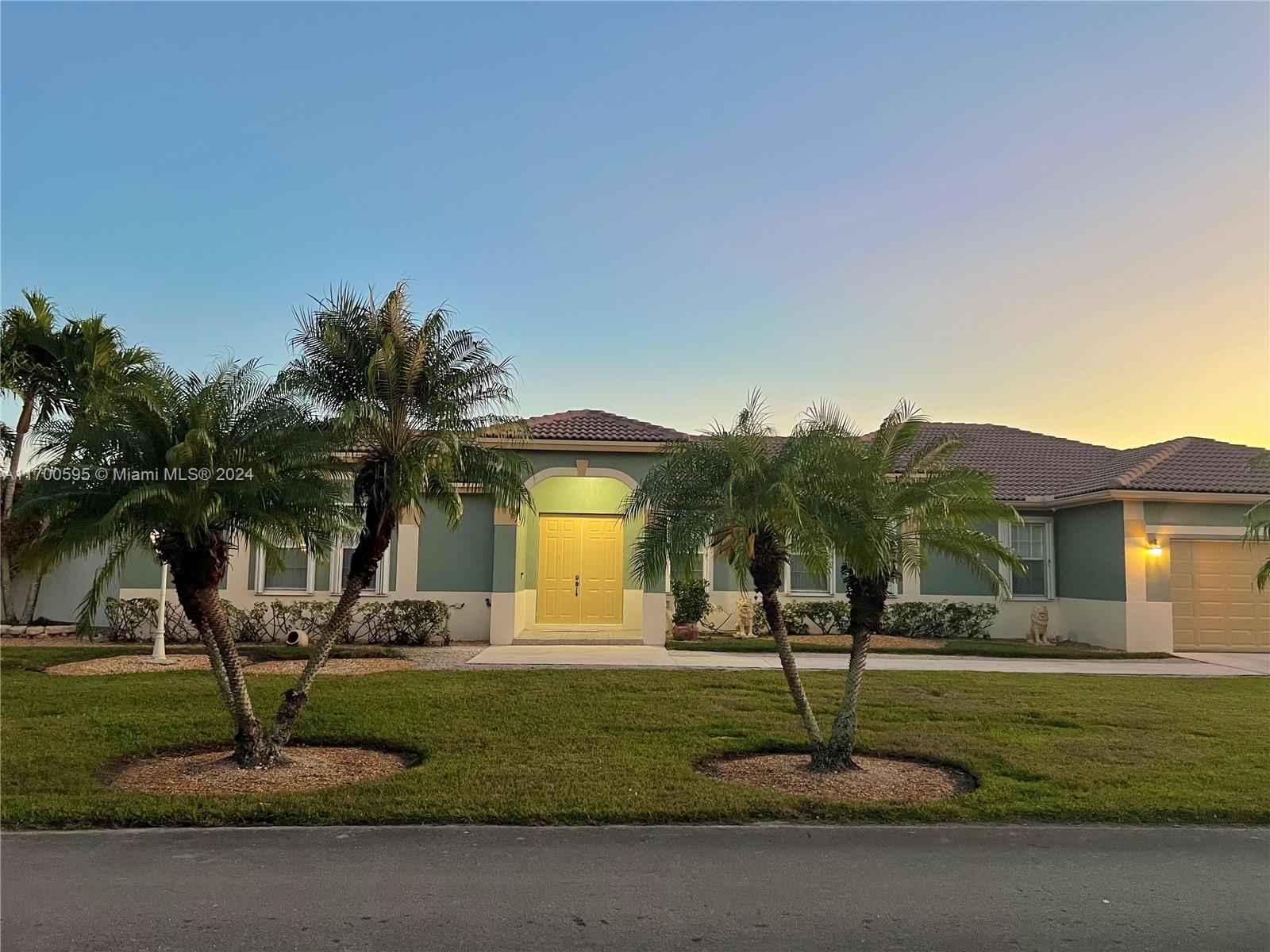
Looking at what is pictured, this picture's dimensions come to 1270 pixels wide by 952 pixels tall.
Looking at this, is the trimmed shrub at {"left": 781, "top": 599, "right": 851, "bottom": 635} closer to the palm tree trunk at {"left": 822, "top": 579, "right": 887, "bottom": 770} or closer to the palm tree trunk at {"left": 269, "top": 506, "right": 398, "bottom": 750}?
the palm tree trunk at {"left": 822, "top": 579, "right": 887, "bottom": 770}

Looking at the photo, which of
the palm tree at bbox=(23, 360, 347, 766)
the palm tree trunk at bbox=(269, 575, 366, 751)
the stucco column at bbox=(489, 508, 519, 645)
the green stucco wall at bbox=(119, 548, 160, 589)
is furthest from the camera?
the green stucco wall at bbox=(119, 548, 160, 589)

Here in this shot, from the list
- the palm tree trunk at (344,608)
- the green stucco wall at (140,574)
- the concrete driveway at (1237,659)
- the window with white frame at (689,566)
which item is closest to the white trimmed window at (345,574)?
the green stucco wall at (140,574)

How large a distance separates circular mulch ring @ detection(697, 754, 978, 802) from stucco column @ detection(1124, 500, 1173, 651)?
11.1m

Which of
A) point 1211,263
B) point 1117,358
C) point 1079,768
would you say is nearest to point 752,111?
point 1211,263

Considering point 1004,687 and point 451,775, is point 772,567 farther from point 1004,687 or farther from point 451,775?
point 1004,687

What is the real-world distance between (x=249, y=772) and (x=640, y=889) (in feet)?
15.0

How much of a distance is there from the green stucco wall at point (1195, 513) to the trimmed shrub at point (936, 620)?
395cm

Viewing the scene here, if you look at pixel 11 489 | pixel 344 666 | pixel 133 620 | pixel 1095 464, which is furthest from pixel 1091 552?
pixel 11 489

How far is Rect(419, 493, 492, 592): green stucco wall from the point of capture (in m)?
18.5

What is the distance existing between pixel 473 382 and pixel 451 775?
383cm

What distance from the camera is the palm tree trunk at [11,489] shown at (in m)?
18.1

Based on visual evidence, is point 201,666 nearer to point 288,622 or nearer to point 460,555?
point 288,622

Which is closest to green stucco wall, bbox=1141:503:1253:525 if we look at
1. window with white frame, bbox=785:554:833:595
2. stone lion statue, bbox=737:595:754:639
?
window with white frame, bbox=785:554:833:595

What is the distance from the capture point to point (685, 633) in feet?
60.7
